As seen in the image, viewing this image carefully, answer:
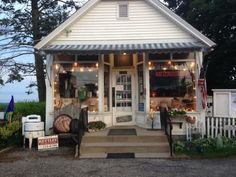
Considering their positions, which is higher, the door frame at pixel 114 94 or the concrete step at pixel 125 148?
the door frame at pixel 114 94

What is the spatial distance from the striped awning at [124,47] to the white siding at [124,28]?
0.56 m

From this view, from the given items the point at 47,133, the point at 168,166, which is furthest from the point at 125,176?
the point at 47,133

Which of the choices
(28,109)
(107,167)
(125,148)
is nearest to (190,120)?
(125,148)

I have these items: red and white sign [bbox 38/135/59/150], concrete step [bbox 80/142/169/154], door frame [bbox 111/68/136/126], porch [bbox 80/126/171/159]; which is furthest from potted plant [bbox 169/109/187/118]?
red and white sign [bbox 38/135/59/150]

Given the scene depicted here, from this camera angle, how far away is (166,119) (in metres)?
14.1

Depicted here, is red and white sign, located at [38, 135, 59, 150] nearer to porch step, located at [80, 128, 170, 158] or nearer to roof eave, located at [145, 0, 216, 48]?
porch step, located at [80, 128, 170, 158]

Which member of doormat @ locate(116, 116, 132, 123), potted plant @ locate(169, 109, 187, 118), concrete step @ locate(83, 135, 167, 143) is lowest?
concrete step @ locate(83, 135, 167, 143)

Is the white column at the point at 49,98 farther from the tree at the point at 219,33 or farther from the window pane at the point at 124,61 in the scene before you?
the tree at the point at 219,33

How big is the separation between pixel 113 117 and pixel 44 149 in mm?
4060

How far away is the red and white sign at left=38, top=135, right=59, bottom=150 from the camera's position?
45.9ft

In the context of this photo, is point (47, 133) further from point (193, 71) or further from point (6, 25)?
point (6, 25)

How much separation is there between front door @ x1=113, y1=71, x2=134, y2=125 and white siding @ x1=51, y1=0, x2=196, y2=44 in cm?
170

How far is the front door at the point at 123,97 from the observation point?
17.3 m

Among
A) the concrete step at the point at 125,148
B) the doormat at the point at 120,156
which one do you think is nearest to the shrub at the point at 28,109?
the concrete step at the point at 125,148
